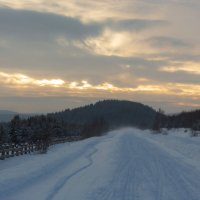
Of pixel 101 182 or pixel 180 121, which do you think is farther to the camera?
pixel 180 121

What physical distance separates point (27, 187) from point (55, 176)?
3204 millimetres

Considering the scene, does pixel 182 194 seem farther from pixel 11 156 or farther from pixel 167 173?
pixel 11 156

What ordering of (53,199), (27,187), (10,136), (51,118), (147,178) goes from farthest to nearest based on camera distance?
(51,118)
(10,136)
(147,178)
(27,187)
(53,199)

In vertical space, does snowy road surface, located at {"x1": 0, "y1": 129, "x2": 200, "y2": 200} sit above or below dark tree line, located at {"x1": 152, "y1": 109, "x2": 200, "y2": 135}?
below

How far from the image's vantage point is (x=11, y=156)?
2955cm

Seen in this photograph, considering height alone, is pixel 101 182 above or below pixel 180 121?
below

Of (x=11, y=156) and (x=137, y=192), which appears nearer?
(x=137, y=192)

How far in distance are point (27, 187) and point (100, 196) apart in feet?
9.72

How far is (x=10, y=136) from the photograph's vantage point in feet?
235

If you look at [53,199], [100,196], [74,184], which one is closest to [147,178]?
[74,184]

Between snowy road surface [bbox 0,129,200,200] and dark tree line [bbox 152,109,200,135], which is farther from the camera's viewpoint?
dark tree line [bbox 152,109,200,135]

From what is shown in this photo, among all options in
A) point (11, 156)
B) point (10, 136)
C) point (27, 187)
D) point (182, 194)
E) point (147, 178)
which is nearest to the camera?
point (182, 194)

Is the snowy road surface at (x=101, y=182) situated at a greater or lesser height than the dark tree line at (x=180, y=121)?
lesser

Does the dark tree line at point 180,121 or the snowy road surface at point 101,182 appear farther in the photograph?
the dark tree line at point 180,121
